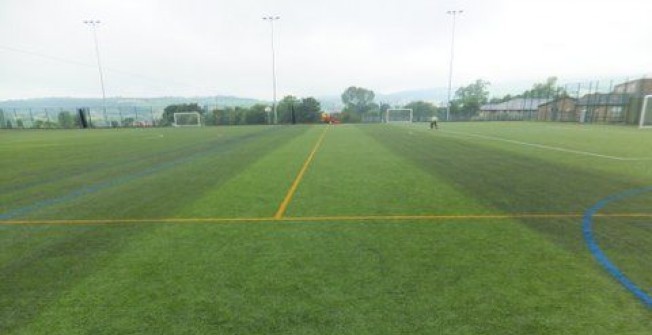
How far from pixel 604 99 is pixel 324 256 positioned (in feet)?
180

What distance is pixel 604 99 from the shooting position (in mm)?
46000

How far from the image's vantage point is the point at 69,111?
57.0 metres

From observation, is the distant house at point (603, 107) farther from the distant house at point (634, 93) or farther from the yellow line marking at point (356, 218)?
the yellow line marking at point (356, 218)

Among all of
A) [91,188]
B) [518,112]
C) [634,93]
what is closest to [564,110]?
[634,93]

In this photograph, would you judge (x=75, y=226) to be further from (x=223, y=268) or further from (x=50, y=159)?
(x=50, y=159)

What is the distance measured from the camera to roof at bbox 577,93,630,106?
43.0m

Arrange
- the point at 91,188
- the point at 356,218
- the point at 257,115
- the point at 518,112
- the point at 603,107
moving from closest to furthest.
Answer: the point at 356,218
the point at 91,188
the point at 603,107
the point at 257,115
the point at 518,112

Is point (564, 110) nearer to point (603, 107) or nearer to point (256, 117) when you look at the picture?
point (603, 107)

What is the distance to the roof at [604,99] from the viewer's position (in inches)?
1694

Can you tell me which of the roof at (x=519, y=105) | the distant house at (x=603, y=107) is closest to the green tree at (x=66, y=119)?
the distant house at (x=603, y=107)

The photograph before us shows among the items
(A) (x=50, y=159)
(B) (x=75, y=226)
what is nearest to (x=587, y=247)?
(B) (x=75, y=226)

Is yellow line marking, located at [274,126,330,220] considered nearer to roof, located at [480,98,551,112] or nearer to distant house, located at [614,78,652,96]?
distant house, located at [614,78,652,96]

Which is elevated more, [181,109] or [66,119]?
[181,109]

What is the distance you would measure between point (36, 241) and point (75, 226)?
663 millimetres
